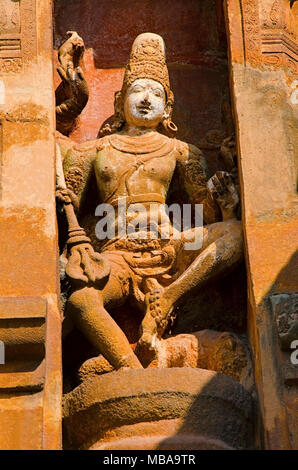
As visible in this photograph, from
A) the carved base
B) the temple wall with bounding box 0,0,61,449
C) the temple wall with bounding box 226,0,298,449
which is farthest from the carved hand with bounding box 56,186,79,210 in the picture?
the carved base

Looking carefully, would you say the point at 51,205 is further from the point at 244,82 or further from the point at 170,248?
the point at 244,82

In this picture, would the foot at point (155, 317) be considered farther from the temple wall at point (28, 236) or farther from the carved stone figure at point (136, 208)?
the temple wall at point (28, 236)

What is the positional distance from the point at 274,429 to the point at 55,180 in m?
2.39

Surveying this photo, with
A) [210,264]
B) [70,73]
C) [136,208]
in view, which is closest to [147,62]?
[70,73]

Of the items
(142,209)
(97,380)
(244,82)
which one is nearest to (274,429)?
(97,380)

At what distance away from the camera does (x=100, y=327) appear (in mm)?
9109

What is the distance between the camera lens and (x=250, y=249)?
365 inches

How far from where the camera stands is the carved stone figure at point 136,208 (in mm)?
9266

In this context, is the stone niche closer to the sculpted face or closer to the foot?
the foot

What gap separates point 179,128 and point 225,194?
3.78ft

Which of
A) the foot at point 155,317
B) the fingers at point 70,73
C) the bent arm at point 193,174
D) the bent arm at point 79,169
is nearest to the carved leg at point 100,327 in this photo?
the foot at point 155,317

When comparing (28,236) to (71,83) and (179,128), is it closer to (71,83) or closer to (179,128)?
(71,83)

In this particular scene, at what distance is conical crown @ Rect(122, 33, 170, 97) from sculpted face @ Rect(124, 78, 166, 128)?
5 cm

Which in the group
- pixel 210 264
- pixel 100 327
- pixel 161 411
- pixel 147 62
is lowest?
pixel 161 411
